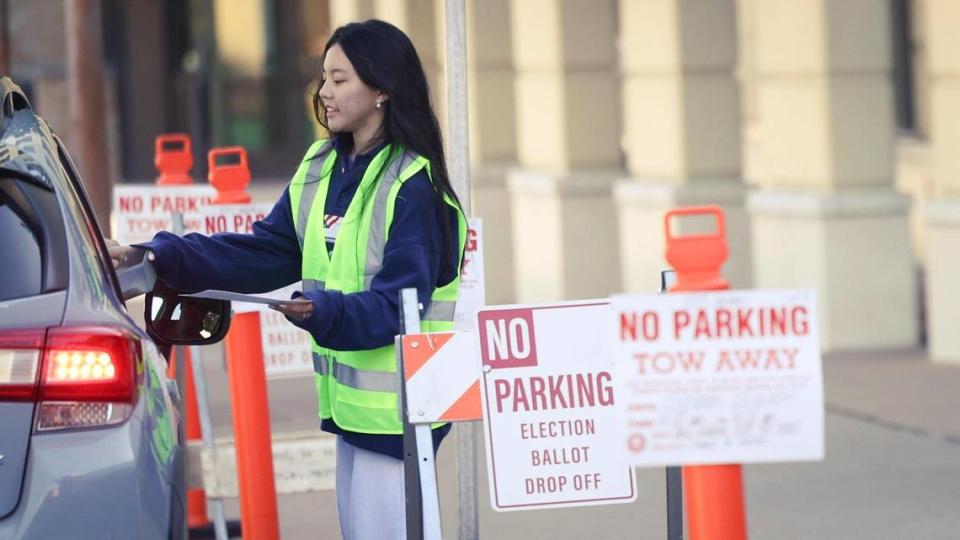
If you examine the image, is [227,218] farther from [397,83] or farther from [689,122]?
[689,122]

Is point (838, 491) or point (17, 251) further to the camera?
point (838, 491)

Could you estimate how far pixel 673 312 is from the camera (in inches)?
158

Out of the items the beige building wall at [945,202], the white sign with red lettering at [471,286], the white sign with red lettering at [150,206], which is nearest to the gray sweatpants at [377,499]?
the white sign with red lettering at [471,286]

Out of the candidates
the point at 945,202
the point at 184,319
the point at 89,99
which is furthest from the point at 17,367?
the point at 945,202

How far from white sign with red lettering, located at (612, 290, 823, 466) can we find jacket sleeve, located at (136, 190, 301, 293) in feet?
4.84

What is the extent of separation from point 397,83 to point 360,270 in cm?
47

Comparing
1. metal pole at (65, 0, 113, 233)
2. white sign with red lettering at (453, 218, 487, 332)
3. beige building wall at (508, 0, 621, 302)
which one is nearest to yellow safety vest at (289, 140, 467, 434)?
white sign with red lettering at (453, 218, 487, 332)

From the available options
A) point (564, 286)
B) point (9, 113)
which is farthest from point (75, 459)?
point (564, 286)

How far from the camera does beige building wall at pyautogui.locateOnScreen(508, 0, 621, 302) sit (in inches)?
611

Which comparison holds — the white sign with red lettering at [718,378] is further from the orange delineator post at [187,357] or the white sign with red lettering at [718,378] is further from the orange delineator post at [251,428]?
the orange delineator post at [187,357]

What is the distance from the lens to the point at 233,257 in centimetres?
522

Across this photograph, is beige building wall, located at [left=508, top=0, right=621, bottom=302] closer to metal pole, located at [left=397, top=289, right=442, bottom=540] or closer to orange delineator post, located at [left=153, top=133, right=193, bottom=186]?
orange delineator post, located at [left=153, top=133, right=193, bottom=186]

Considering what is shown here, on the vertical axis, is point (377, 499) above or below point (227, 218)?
below

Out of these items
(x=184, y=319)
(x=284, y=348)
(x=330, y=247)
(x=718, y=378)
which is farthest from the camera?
(x=284, y=348)
